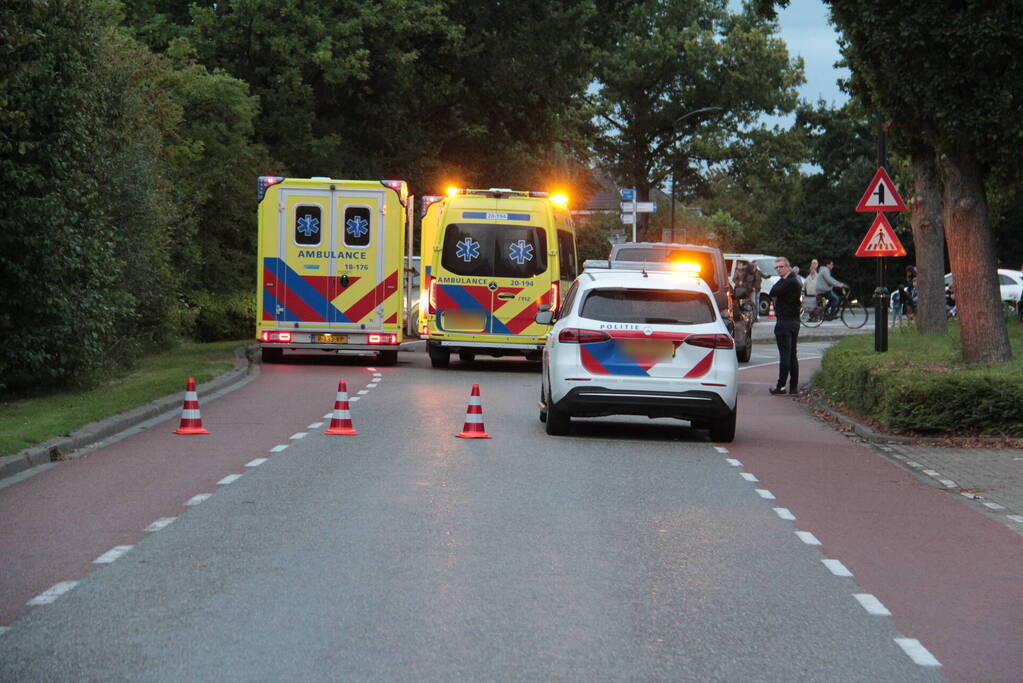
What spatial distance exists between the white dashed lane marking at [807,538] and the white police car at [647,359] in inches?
214

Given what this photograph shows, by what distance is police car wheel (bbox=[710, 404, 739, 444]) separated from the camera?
1575cm

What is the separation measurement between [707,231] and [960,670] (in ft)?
250

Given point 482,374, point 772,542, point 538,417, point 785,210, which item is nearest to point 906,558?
point 772,542

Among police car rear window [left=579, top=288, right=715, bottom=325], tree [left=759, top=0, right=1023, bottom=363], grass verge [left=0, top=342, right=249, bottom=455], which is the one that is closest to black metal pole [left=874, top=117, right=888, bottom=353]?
tree [left=759, top=0, right=1023, bottom=363]

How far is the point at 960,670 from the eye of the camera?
21.1 feet

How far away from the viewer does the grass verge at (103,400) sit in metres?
14.3

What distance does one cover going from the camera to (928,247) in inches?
1053

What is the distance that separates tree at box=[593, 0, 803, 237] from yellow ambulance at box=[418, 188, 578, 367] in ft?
118

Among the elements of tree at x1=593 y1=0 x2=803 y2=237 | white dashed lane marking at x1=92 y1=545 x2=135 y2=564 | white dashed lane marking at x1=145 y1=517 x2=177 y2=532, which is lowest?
white dashed lane marking at x1=145 y1=517 x2=177 y2=532

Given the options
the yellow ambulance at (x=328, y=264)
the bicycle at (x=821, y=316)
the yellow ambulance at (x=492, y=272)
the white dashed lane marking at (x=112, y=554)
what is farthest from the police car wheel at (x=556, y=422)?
the bicycle at (x=821, y=316)

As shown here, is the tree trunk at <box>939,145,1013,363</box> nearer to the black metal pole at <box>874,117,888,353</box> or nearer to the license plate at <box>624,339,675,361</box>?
the black metal pole at <box>874,117,888,353</box>

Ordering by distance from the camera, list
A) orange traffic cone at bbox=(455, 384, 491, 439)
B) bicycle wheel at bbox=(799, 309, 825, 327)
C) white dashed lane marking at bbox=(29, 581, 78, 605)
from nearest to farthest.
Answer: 1. white dashed lane marking at bbox=(29, 581, 78, 605)
2. orange traffic cone at bbox=(455, 384, 491, 439)
3. bicycle wheel at bbox=(799, 309, 825, 327)

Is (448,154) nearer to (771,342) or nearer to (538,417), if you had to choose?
(771,342)

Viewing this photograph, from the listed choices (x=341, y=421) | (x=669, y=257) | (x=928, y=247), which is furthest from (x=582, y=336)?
(x=669, y=257)
